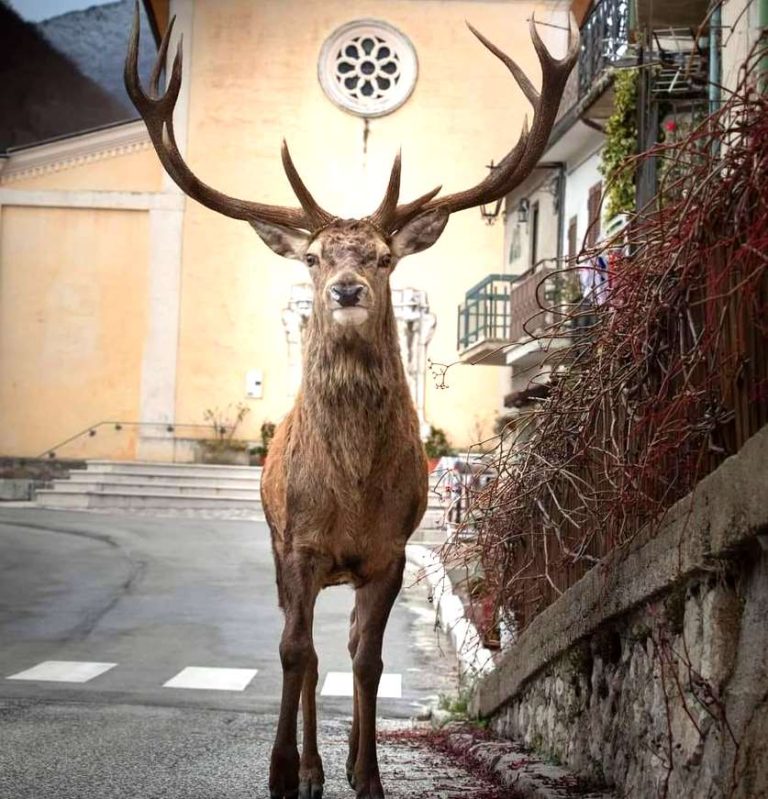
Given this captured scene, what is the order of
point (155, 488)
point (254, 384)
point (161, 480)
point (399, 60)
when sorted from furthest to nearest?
point (399, 60) < point (254, 384) < point (161, 480) < point (155, 488)

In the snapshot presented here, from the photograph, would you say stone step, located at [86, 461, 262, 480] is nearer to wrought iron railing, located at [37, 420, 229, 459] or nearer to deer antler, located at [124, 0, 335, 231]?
wrought iron railing, located at [37, 420, 229, 459]

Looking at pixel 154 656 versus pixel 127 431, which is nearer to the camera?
pixel 154 656

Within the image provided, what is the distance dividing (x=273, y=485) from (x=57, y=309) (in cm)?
3305

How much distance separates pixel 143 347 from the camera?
1522 inches

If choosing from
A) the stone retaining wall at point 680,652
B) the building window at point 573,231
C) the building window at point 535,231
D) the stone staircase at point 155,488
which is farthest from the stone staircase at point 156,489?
the stone retaining wall at point 680,652

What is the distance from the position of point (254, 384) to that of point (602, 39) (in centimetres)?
1818

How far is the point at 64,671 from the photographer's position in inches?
448

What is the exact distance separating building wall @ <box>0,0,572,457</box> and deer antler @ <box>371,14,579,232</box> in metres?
31.1

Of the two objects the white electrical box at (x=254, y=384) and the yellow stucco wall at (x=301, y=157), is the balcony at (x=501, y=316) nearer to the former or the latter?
the yellow stucco wall at (x=301, y=157)

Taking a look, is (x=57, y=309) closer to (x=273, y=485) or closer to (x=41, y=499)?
(x=41, y=499)

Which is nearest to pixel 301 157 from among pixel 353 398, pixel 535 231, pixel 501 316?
pixel 535 231

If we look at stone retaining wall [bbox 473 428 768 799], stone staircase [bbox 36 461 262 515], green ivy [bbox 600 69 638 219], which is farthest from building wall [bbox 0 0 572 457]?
stone retaining wall [bbox 473 428 768 799]

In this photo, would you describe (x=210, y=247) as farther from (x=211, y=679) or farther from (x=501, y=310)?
(x=211, y=679)

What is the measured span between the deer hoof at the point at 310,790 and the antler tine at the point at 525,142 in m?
2.61
